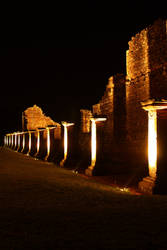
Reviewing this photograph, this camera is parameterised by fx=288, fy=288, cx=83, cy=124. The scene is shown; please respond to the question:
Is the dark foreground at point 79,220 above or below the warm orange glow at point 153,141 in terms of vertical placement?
below

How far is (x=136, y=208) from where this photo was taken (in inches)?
235

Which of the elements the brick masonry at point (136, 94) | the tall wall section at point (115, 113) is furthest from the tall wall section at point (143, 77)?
the tall wall section at point (115, 113)

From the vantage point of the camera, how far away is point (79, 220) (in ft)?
16.3

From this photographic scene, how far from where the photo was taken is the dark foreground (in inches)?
154

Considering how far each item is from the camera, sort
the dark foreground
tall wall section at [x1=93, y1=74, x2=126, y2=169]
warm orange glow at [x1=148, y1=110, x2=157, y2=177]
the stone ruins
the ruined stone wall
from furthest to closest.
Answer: the ruined stone wall → tall wall section at [x1=93, y1=74, x2=126, y2=169] → the stone ruins → warm orange glow at [x1=148, y1=110, x2=157, y2=177] → the dark foreground

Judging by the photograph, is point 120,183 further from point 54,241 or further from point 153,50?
point 153,50

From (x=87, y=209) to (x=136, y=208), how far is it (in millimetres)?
1028

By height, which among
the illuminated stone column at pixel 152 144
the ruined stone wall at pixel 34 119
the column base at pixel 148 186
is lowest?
the column base at pixel 148 186

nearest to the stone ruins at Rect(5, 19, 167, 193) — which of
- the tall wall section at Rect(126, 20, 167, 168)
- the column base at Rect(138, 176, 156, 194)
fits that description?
the tall wall section at Rect(126, 20, 167, 168)

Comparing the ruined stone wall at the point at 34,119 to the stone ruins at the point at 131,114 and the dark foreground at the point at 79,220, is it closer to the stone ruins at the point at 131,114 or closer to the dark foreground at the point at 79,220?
the stone ruins at the point at 131,114

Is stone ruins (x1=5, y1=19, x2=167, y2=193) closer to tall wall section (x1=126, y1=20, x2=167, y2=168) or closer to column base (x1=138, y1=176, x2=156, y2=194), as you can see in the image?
tall wall section (x1=126, y1=20, x2=167, y2=168)

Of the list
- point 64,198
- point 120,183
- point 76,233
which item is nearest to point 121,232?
point 76,233

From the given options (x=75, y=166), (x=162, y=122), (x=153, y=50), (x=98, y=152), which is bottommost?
(x=75, y=166)

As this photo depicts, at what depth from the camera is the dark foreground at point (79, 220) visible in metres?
3.91
